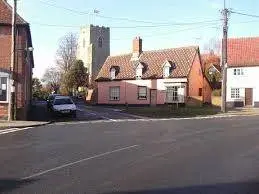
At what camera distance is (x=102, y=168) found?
12.6 meters

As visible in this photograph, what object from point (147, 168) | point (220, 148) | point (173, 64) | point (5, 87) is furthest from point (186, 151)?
point (173, 64)

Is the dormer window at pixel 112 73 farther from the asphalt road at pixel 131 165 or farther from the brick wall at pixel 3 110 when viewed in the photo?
the asphalt road at pixel 131 165

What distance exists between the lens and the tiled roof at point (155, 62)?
58.7m

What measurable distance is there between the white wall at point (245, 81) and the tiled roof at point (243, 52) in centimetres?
76

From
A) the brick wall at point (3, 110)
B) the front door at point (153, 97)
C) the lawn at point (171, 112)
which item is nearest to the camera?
the brick wall at point (3, 110)

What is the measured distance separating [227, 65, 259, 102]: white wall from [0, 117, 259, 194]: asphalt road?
130 ft

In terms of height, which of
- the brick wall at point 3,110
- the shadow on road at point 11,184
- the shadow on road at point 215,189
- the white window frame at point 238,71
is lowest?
the shadow on road at point 11,184

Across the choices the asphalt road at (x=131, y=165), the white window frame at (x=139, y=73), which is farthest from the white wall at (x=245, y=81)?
the asphalt road at (x=131, y=165)

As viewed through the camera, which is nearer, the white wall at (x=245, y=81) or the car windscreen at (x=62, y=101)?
the car windscreen at (x=62, y=101)

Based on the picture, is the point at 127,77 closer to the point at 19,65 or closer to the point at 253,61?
the point at 253,61

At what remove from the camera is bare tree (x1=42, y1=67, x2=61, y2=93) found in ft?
348

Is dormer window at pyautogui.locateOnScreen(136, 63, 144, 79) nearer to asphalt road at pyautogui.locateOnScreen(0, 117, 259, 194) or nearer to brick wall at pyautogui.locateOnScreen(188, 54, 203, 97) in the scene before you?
brick wall at pyautogui.locateOnScreen(188, 54, 203, 97)

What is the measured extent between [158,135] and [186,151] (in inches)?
237

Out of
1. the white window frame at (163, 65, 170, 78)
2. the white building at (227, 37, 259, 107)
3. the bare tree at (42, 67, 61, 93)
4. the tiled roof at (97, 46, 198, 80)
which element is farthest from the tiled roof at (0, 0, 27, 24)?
the bare tree at (42, 67, 61, 93)
